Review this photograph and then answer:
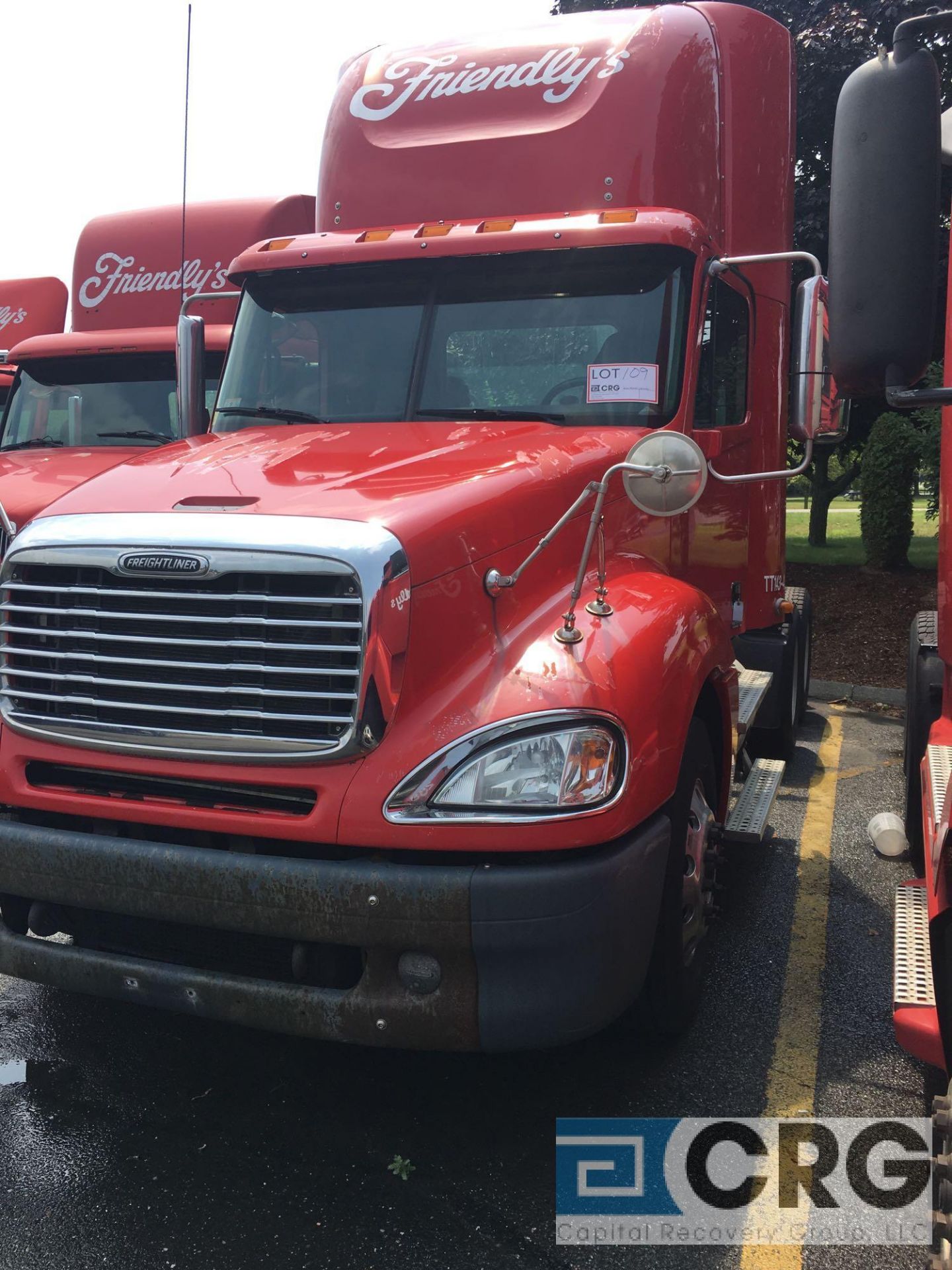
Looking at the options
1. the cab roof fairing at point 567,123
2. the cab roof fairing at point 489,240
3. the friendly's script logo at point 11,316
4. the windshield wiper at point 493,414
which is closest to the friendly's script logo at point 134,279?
the friendly's script logo at point 11,316

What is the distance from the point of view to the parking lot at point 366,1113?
9.32 ft

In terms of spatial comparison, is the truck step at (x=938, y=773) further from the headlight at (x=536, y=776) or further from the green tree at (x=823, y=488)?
the green tree at (x=823, y=488)

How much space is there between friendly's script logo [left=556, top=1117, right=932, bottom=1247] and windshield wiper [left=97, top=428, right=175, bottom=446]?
5.92 metres

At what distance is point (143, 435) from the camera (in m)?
8.02

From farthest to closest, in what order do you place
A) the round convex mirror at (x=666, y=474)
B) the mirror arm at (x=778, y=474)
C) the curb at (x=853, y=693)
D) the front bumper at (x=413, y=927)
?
the curb at (x=853, y=693)
the mirror arm at (x=778, y=474)
the round convex mirror at (x=666, y=474)
the front bumper at (x=413, y=927)

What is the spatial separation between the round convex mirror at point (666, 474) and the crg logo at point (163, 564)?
4.15ft

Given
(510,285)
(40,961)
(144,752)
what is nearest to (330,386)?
(510,285)

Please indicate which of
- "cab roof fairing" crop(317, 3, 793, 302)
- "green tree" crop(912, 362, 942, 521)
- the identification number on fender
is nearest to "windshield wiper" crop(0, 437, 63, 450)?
"cab roof fairing" crop(317, 3, 793, 302)

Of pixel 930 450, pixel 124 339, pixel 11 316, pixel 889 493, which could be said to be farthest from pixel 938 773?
pixel 889 493

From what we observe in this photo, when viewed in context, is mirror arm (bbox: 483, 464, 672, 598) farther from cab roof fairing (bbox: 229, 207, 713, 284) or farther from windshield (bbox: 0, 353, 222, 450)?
windshield (bbox: 0, 353, 222, 450)

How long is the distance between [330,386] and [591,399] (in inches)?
42.2

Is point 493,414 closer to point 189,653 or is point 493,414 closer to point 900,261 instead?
point 189,653

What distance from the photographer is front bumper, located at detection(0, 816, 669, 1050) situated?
283 centimetres

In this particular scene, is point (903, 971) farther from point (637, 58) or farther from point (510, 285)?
point (637, 58)
